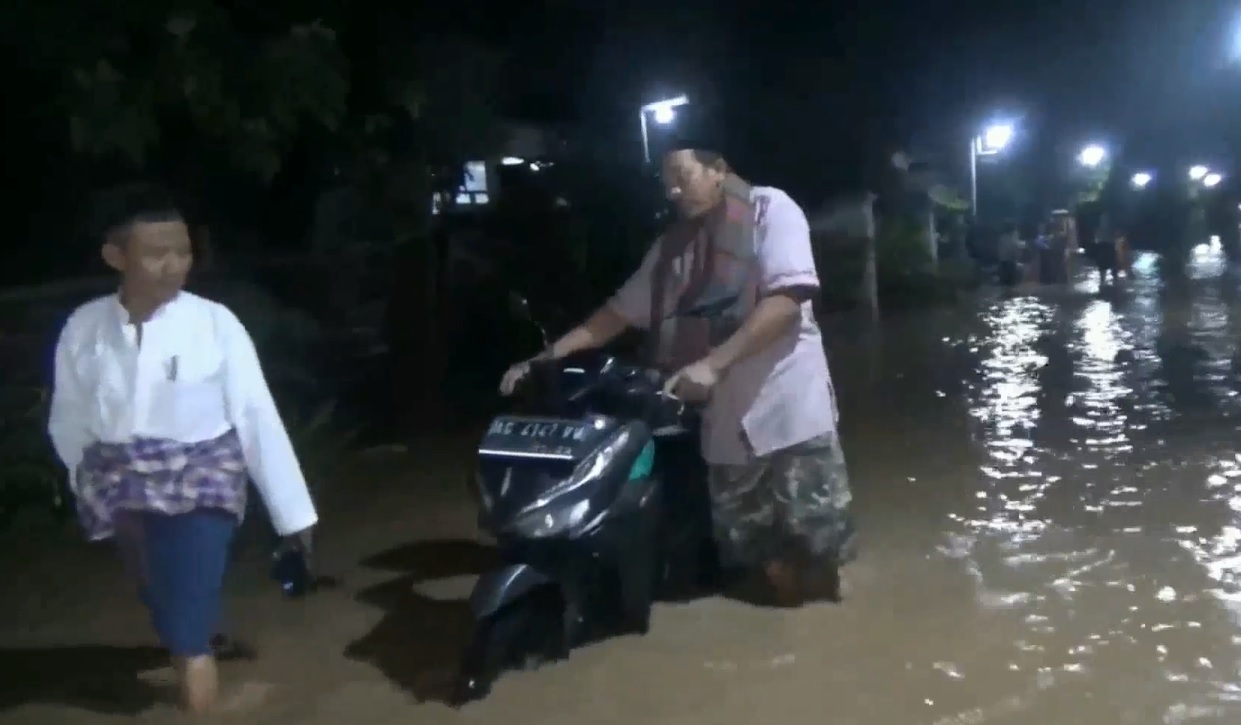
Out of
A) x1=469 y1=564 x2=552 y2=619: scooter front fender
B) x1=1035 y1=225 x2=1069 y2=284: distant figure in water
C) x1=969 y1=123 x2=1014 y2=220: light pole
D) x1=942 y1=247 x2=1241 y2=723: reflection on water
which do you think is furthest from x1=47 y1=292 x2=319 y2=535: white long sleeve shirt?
x1=969 y1=123 x2=1014 y2=220: light pole

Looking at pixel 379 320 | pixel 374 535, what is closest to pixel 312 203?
pixel 379 320

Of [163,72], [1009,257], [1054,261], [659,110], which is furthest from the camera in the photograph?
[1009,257]

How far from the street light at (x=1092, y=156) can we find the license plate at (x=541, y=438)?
1820 inches

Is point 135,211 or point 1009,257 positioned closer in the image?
point 135,211

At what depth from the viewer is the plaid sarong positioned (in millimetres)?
4082

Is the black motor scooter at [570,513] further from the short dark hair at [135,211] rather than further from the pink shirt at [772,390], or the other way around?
the short dark hair at [135,211]

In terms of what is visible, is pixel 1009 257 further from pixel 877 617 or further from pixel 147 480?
pixel 147 480

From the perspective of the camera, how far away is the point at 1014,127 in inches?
1539

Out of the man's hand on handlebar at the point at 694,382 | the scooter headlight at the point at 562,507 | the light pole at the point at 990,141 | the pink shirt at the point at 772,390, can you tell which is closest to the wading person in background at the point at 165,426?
the scooter headlight at the point at 562,507

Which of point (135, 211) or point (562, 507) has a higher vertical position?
point (135, 211)

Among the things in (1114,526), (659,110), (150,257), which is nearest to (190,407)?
(150,257)

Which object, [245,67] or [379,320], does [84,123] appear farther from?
[379,320]

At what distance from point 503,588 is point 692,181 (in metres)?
1.69

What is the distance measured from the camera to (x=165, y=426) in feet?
13.4
